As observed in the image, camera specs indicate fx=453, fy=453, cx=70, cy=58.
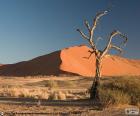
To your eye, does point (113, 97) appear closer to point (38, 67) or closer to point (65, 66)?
point (65, 66)

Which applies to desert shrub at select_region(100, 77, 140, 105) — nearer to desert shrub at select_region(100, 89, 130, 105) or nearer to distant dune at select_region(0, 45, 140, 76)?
desert shrub at select_region(100, 89, 130, 105)

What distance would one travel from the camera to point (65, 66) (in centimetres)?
10156

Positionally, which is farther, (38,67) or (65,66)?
(38,67)

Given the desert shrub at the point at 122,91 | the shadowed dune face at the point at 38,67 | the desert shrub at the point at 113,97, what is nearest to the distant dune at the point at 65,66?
the shadowed dune face at the point at 38,67

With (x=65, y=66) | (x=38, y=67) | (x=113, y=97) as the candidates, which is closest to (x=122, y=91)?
(x=113, y=97)

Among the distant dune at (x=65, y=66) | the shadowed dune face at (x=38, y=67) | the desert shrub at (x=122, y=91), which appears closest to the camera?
the desert shrub at (x=122, y=91)

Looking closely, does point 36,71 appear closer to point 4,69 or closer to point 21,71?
point 21,71

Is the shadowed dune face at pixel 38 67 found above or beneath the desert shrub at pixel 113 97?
above

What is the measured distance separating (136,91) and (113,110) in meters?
3.03

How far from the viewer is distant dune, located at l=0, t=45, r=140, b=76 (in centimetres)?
10094

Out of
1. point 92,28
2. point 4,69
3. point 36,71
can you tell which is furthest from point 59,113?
point 4,69

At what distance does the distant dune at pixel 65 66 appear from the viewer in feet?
331

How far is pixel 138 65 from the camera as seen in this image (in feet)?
456

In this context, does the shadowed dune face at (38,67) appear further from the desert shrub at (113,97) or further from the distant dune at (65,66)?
the desert shrub at (113,97)
